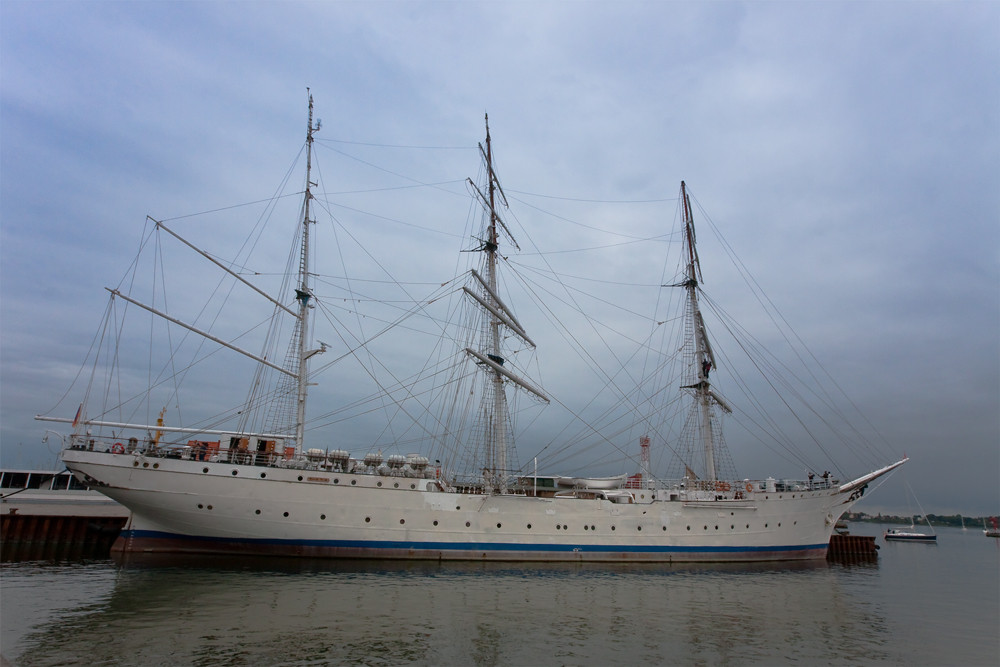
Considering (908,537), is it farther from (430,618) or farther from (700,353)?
(430,618)

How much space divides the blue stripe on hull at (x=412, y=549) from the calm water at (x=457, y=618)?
1059mm

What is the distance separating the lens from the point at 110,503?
116 ft

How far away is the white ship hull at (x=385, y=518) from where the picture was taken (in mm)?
22859

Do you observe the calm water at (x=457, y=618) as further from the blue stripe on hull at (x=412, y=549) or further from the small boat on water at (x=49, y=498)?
the small boat on water at (x=49, y=498)

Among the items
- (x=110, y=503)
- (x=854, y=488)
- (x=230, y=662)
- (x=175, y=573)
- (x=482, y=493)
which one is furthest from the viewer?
(x=110, y=503)

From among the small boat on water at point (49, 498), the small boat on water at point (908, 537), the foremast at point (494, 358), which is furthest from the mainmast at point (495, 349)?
the small boat on water at point (908, 537)

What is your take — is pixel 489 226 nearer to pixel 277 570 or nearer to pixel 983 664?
pixel 277 570

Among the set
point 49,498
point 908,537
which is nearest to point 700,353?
point 49,498

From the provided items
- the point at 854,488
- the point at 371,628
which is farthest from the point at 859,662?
the point at 854,488

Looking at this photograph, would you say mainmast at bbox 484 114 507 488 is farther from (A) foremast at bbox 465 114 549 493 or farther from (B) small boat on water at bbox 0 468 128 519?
(B) small boat on water at bbox 0 468 128 519

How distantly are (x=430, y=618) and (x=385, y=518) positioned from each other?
10.5 m

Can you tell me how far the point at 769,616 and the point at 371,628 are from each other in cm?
1273

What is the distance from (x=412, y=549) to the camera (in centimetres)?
2467

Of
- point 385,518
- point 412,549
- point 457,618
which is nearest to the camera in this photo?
point 457,618
